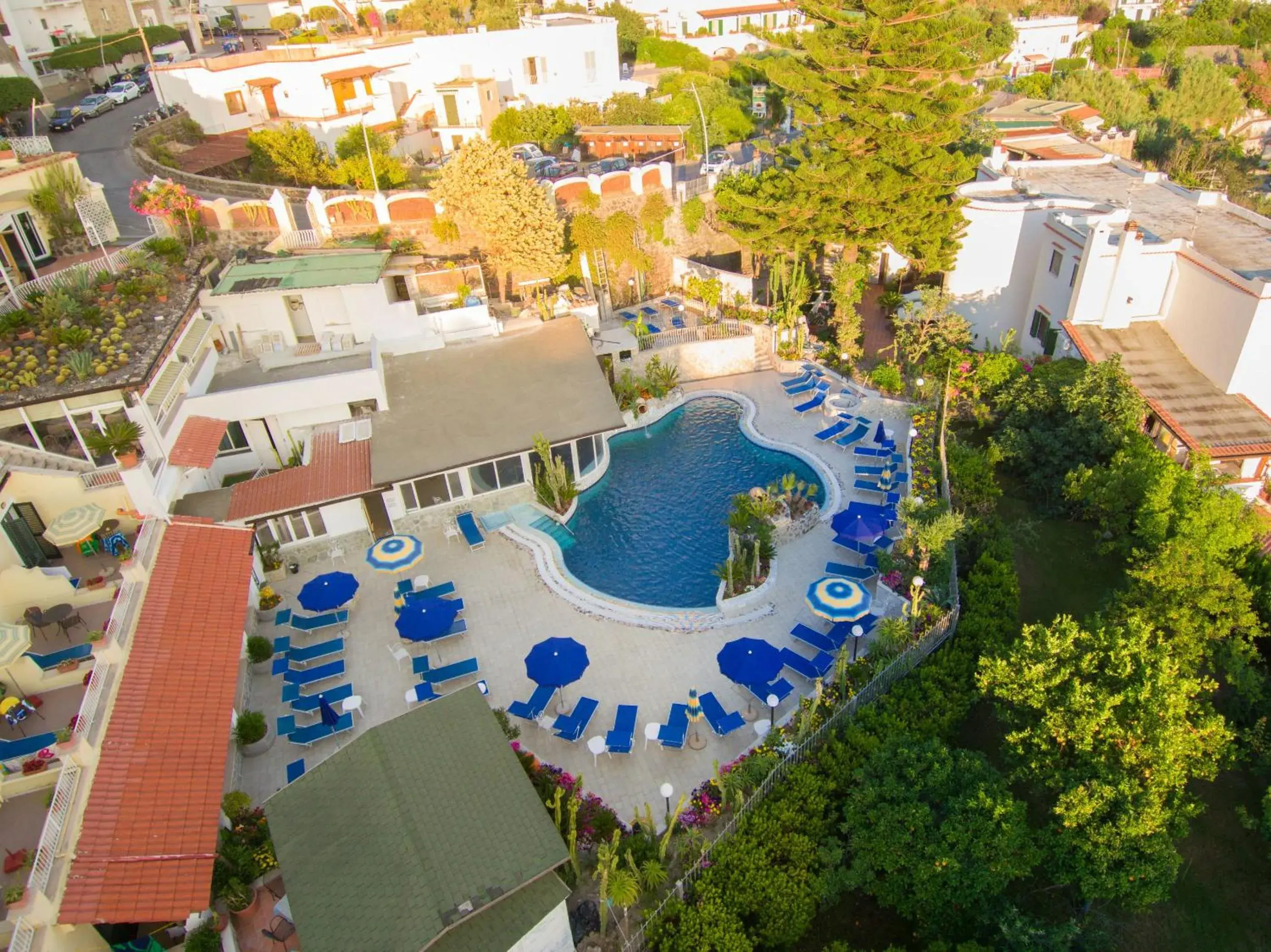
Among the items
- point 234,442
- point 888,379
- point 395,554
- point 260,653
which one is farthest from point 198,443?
point 888,379

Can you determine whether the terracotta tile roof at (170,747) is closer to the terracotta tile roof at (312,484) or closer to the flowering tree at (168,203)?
the terracotta tile roof at (312,484)

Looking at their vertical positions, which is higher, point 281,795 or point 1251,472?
point 281,795

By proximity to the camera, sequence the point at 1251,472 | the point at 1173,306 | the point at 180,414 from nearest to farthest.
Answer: the point at 180,414 < the point at 1251,472 < the point at 1173,306

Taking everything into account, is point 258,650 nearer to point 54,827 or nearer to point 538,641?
point 538,641

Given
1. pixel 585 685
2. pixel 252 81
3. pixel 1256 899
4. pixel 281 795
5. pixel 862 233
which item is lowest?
pixel 1256 899

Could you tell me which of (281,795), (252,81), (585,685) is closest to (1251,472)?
(585,685)

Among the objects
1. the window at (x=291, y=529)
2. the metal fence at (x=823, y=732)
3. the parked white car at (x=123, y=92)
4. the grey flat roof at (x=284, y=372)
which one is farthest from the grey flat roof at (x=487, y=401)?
the parked white car at (x=123, y=92)

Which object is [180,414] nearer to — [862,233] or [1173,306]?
[862,233]
